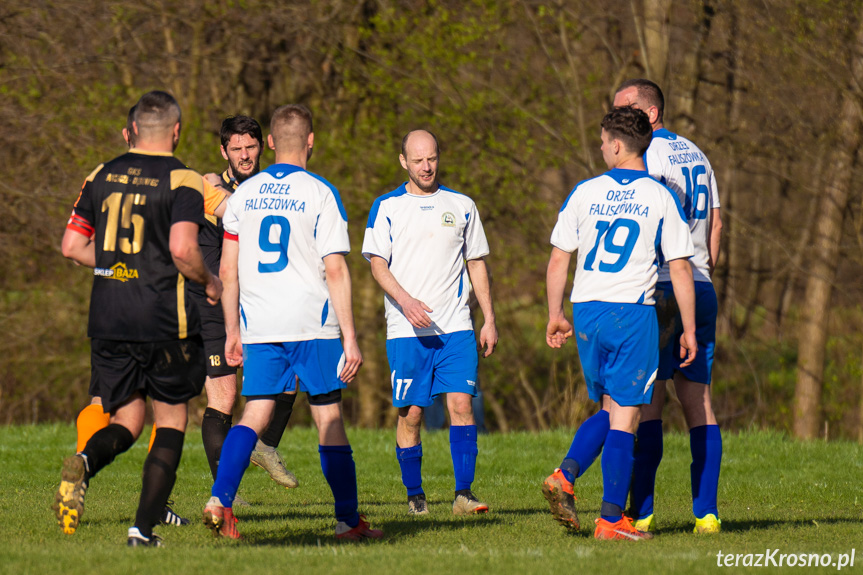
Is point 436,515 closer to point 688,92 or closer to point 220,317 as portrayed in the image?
point 220,317

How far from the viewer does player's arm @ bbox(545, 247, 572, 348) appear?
18.4ft

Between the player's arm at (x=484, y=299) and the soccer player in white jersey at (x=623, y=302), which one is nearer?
the soccer player in white jersey at (x=623, y=302)

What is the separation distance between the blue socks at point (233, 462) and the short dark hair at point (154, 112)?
1506 mm

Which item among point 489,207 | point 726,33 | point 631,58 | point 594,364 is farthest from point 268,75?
point 594,364

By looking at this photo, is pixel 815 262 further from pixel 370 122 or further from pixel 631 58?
pixel 370 122

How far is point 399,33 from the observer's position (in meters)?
15.5

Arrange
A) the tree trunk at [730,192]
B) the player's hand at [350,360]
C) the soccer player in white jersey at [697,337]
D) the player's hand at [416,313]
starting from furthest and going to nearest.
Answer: the tree trunk at [730,192]
the player's hand at [416,313]
the soccer player in white jersey at [697,337]
the player's hand at [350,360]

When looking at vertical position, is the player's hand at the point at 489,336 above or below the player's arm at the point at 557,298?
below

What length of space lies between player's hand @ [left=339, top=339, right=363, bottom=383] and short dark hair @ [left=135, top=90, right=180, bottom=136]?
4.45ft

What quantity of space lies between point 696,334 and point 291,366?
7.56 ft

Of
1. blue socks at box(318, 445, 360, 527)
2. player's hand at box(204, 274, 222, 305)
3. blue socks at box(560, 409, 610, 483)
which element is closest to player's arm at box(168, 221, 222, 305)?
player's hand at box(204, 274, 222, 305)

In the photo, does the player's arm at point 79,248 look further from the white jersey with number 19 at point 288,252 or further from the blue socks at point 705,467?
the blue socks at point 705,467

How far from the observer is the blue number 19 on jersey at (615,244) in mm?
5406

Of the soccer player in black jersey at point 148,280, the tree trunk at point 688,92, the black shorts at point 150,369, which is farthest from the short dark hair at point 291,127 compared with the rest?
the tree trunk at point 688,92
